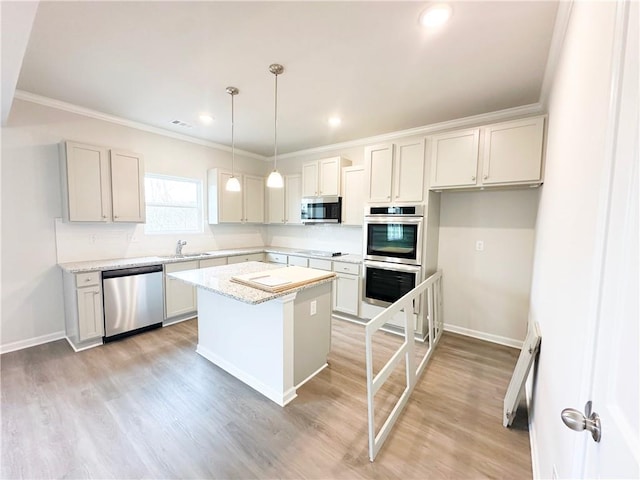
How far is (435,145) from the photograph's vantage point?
3193 mm

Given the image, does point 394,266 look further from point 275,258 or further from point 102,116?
point 102,116

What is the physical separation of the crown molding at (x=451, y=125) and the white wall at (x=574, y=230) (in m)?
1.51

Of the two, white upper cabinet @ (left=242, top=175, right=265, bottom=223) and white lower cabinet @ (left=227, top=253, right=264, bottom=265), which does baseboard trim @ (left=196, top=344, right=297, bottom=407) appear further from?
white upper cabinet @ (left=242, top=175, right=265, bottom=223)

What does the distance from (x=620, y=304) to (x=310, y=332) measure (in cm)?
218

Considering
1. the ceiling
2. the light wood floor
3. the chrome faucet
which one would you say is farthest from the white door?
the chrome faucet

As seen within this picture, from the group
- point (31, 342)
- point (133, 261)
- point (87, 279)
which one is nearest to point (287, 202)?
point (133, 261)

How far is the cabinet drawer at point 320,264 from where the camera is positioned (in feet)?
13.5

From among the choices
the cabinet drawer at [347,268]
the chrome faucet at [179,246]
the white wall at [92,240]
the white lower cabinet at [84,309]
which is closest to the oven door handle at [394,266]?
the cabinet drawer at [347,268]

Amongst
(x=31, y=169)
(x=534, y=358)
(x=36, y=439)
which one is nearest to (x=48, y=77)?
(x=31, y=169)

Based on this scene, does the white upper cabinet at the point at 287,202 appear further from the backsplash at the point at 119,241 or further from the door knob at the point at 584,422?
the door knob at the point at 584,422

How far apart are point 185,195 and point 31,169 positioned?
179cm

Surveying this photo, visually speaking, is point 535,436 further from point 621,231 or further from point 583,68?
point 583,68

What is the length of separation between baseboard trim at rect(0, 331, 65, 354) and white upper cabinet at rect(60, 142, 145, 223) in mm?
1429

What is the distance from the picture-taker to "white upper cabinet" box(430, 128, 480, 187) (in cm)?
296
